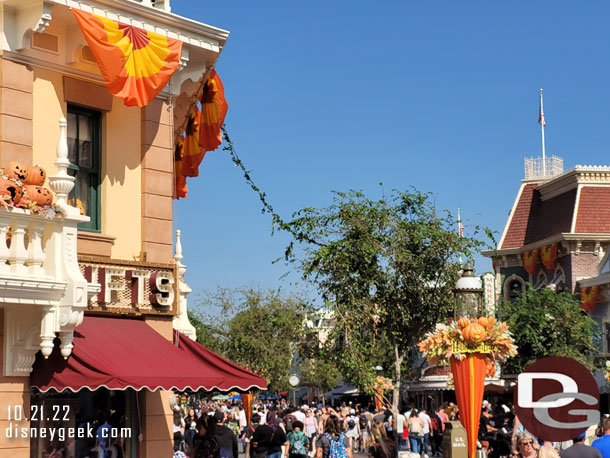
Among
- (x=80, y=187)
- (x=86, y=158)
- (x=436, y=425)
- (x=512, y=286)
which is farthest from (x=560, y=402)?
(x=512, y=286)

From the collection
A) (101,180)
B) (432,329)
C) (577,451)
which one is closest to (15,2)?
(101,180)

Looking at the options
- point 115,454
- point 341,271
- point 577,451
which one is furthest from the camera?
point 341,271

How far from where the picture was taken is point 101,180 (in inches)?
551

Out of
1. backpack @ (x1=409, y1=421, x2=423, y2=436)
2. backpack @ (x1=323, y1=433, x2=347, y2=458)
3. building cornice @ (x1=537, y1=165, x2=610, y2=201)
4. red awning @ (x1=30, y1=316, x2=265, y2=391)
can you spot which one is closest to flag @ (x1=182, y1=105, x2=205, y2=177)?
red awning @ (x1=30, y1=316, x2=265, y2=391)

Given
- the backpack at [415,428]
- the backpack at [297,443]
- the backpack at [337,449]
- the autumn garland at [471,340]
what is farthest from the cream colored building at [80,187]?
the backpack at [415,428]

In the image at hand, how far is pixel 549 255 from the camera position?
53594mm

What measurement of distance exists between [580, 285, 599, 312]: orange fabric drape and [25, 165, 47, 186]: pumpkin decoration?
42.0m

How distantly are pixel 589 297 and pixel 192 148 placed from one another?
123 feet

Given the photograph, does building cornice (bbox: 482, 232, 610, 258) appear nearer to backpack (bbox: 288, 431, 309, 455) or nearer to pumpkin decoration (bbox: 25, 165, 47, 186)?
backpack (bbox: 288, 431, 309, 455)

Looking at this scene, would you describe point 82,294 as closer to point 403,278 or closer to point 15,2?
point 15,2

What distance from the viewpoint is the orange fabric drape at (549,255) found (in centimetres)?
5322

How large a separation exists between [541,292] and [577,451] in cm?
4156

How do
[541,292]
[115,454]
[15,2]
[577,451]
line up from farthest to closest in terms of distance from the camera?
1. [541,292]
2. [115,454]
3. [15,2]
4. [577,451]

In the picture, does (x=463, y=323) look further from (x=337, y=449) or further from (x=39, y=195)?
(x=39, y=195)
